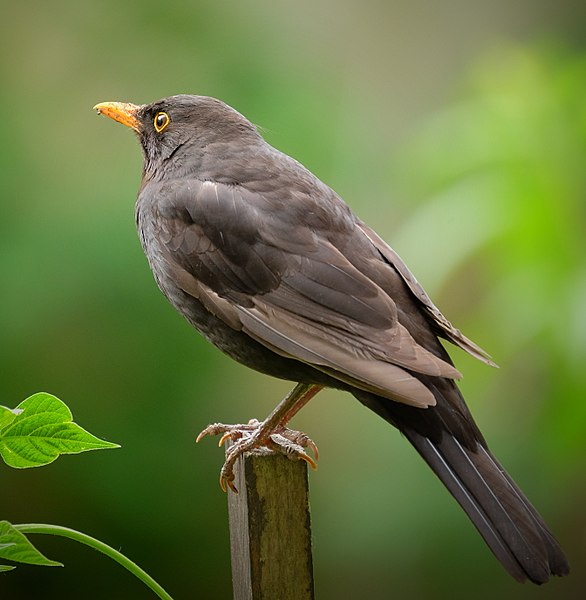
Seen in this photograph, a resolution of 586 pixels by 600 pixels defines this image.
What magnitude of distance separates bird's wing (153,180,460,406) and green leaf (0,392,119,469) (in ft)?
2.60

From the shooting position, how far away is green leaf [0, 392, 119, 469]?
1.69 meters

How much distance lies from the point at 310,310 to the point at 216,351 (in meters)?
1.60

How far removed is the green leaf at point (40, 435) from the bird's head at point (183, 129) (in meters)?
1.36

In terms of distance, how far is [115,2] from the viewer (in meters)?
4.34

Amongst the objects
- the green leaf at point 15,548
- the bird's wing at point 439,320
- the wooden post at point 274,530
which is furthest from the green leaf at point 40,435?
the bird's wing at point 439,320

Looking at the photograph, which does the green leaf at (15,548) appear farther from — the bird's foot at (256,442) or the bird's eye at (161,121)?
the bird's eye at (161,121)

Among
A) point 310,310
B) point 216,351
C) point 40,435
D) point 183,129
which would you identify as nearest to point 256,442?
point 310,310


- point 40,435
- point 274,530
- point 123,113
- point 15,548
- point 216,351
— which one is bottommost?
point 216,351

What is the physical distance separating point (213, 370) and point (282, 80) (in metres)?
1.31

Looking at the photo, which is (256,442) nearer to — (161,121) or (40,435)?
(40,435)

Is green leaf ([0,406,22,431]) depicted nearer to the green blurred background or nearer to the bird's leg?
the bird's leg

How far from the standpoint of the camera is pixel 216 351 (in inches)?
159

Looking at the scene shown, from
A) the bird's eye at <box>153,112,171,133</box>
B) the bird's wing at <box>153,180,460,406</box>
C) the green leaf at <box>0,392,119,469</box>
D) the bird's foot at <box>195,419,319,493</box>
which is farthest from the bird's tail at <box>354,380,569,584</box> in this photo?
the bird's eye at <box>153,112,171,133</box>

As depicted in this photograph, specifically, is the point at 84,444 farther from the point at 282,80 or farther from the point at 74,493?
the point at 282,80
